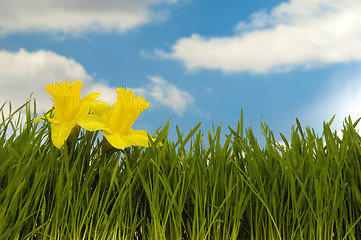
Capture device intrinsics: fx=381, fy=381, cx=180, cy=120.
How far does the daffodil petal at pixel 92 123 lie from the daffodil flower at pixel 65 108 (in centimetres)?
3

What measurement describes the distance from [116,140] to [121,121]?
88mm

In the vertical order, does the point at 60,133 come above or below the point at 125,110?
below

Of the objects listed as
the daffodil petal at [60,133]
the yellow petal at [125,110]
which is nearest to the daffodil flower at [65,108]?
Result: the daffodil petal at [60,133]

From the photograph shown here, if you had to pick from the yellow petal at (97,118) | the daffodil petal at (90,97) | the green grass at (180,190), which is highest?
the daffodil petal at (90,97)

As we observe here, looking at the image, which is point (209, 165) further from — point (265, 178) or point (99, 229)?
point (99, 229)

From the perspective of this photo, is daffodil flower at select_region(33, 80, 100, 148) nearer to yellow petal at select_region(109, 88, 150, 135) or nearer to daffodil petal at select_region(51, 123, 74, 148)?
daffodil petal at select_region(51, 123, 74, 148)

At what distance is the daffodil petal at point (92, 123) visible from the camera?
1516mm

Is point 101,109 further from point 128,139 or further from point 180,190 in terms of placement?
point 180,190

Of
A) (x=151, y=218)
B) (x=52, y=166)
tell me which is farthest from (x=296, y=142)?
(x=52, y=166)

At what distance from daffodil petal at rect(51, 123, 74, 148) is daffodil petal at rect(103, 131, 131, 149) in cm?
15

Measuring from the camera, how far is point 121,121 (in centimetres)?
158

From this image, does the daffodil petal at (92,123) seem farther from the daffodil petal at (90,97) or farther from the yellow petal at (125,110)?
the daffodil petal at (90,97)

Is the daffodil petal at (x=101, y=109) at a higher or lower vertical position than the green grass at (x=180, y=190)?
higher

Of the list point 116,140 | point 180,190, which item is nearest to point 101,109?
point 116,140
